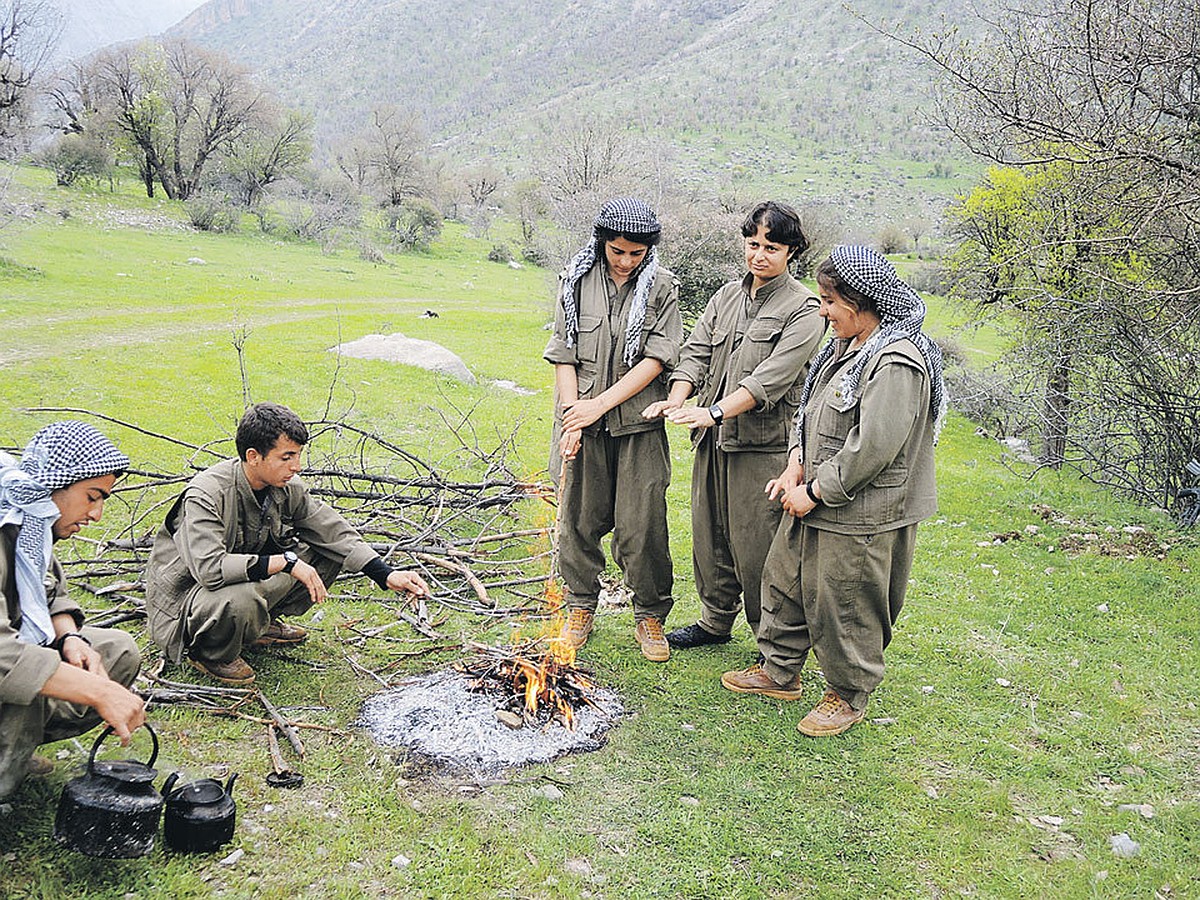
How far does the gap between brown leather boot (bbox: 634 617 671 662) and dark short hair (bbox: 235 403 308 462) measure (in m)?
2.19

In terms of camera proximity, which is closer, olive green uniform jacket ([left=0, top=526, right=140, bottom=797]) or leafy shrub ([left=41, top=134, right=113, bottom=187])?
olive green uniform jacket ([left=0, top=526, right=140, bottom=797])

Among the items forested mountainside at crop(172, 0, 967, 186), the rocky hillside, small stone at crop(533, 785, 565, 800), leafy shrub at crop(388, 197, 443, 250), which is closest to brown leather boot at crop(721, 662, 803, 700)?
small stone at crop(533, 785, 565, 800)

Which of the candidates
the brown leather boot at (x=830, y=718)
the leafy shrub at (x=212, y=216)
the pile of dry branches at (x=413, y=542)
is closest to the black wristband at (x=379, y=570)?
the pile of dry branches at (x=413, y=542)

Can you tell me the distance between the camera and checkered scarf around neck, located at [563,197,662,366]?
4.45m

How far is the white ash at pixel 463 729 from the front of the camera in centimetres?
389

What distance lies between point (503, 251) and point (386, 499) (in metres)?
31.7

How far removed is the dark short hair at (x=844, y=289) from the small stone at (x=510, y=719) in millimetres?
2396

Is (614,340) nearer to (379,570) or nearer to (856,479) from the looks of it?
(856,479)

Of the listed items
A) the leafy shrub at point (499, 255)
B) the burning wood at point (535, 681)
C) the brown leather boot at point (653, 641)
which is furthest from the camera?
the leafy shrub at point (499, 255)

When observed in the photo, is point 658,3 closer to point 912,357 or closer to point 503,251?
point 503,251

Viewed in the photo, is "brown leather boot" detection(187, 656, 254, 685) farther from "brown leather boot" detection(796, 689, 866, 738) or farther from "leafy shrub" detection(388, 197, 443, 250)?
"leafy shrub" detection(388, 197, 443, 250)

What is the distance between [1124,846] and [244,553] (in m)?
4.02

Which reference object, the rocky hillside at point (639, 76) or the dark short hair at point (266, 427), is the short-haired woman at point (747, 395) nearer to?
the dark short hair at point (266, 427)

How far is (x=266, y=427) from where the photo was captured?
392 centimetres
